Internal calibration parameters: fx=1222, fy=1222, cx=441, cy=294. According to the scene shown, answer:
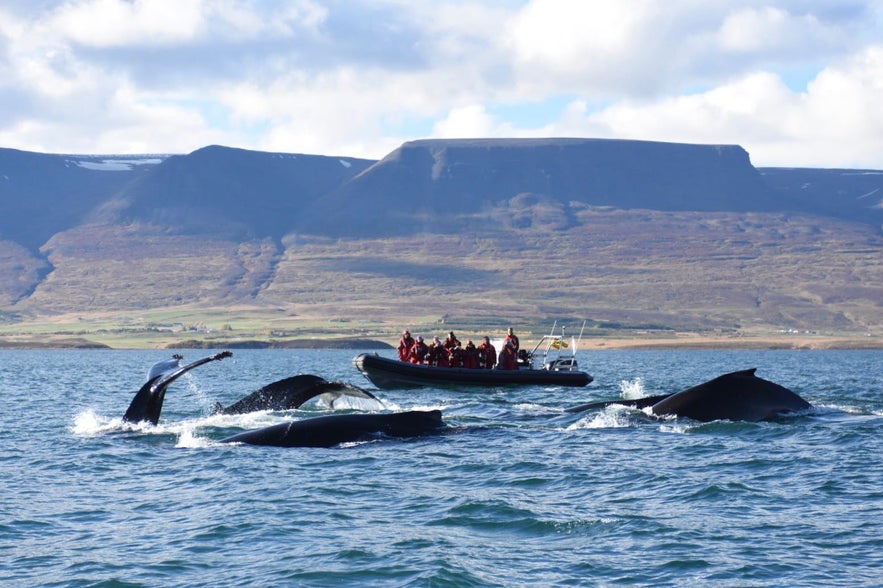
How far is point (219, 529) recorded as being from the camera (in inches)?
698

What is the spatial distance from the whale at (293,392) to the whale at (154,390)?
2.14 meters

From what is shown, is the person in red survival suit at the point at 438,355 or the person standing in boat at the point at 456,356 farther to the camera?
the person in red survival suit at the point at 438,355

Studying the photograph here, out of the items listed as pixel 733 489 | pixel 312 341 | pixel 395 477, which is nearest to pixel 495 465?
pixel 395 477

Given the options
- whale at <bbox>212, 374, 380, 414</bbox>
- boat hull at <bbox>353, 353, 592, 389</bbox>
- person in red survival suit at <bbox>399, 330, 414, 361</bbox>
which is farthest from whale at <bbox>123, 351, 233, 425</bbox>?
person in red survival suit at <bbox>399, 330, 414, 361</bbox>

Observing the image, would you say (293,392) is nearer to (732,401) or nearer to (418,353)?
(732,401)

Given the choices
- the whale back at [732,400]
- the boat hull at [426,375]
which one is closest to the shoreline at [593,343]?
the boat hull at [426,375]

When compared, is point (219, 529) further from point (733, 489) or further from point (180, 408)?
point (180, 408)

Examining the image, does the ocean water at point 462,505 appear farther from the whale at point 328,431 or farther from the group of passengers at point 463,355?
the group of passengers at point 463,355

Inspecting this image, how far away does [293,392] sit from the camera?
91.9ft

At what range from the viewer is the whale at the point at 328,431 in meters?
24.7

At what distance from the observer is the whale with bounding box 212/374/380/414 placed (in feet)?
86.1

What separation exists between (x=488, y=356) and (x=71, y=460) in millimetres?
24311

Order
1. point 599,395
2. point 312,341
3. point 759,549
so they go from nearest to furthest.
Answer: point 759,549, point 599,395, point 312,341

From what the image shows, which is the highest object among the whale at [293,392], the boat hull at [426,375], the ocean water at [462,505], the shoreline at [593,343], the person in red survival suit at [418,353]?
the whale at [293,392]
